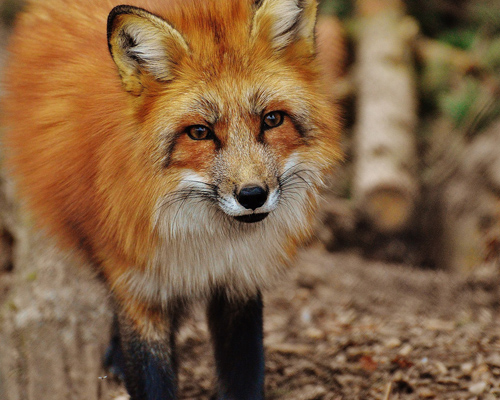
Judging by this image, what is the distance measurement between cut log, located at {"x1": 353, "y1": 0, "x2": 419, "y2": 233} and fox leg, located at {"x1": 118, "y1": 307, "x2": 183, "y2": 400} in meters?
4.03

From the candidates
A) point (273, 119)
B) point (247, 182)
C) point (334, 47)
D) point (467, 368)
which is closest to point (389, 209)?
point (334, 47)

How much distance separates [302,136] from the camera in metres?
2.88

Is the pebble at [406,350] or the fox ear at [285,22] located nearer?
the fox ear at [285,22]

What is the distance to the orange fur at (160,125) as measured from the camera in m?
2.70

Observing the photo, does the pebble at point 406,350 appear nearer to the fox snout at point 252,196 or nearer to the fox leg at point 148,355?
the fox leg at point 148,355

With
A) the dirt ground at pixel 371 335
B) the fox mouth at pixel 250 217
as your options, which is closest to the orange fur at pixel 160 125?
the fox mouth at pixel 250 217

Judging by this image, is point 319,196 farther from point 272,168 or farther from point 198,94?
point 198,94

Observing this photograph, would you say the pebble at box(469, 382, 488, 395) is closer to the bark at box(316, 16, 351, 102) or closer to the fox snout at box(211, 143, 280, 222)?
the fox snout at box(211, 143, 280, 222)

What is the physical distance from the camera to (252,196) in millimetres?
2531

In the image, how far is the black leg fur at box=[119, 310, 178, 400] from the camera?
308 cm

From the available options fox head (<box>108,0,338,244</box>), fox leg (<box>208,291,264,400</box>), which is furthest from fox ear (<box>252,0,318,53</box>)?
fox leg (<box>208,291,264,400</box>)

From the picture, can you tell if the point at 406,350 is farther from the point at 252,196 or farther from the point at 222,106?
the point at 222,106

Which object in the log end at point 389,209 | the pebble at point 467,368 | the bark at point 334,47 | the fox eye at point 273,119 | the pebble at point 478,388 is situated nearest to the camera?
the fox eye at point 273,119

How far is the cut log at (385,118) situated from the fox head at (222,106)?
3.88 metres
